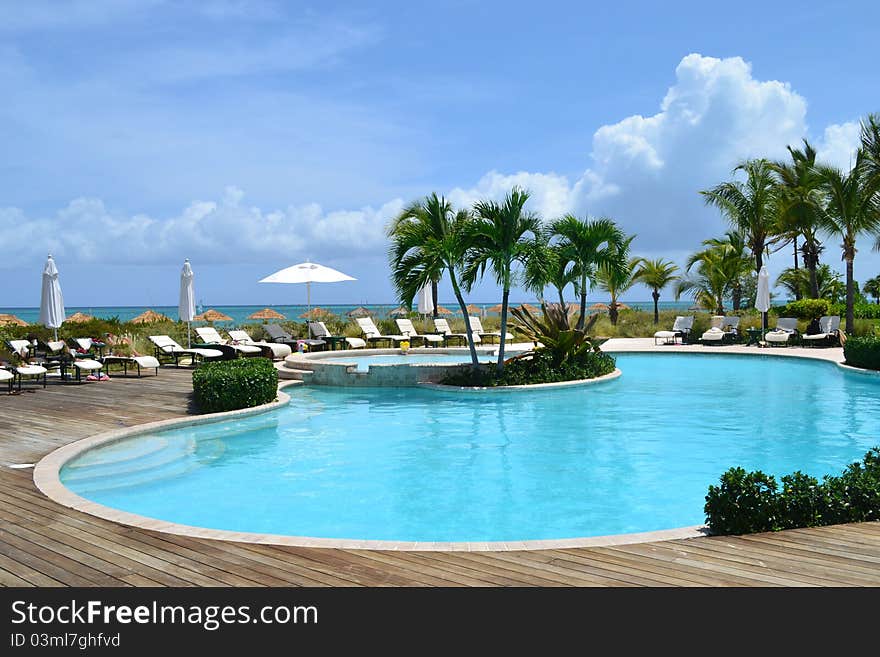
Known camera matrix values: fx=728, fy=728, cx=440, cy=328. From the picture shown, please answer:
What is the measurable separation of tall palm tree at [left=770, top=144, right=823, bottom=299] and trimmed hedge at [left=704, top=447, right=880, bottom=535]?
21697mm

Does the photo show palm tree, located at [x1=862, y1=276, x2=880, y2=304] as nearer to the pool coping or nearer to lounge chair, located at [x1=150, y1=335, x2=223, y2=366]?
lounge chair, located at [x1=150, y1=335, x2=223, y2=366]

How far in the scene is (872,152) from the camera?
23.0 m

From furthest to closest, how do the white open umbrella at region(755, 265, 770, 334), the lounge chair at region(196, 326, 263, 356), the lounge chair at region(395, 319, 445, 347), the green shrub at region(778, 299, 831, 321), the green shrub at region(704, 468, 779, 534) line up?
→ 1. the green shrub at region(778, 299, 831, 321)
2. the white open umbrella at region(755, 265, 770, 334)
3. the lounge chair at region(395, 319, 445, 347)
4. the lounge chair at region(196, 326, 263, 356)
5. the green shrub at region(704, 468, 779, 534)

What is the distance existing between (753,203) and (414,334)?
14.5 metres

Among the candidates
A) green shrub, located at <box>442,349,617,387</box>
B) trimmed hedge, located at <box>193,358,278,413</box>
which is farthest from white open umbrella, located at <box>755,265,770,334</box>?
trimmed hedge, located at <box>193,358,278,413</box>

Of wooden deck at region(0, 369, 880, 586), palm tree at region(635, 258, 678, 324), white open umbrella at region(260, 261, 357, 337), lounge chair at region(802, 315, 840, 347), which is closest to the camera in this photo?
wooden deck at region(0, 369, 880, 586)

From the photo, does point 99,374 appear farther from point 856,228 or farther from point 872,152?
point 872,152

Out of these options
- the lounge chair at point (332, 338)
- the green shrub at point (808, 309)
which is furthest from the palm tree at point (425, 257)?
the green shrub at point (808, 309)

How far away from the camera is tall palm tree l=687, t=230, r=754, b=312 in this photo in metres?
31.2

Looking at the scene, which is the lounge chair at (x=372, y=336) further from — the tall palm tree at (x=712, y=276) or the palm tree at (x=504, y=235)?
the tall palm tree at (x=712, y=276)

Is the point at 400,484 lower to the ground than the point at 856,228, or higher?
lower

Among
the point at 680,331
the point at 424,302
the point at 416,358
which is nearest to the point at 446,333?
the point at 424,302
